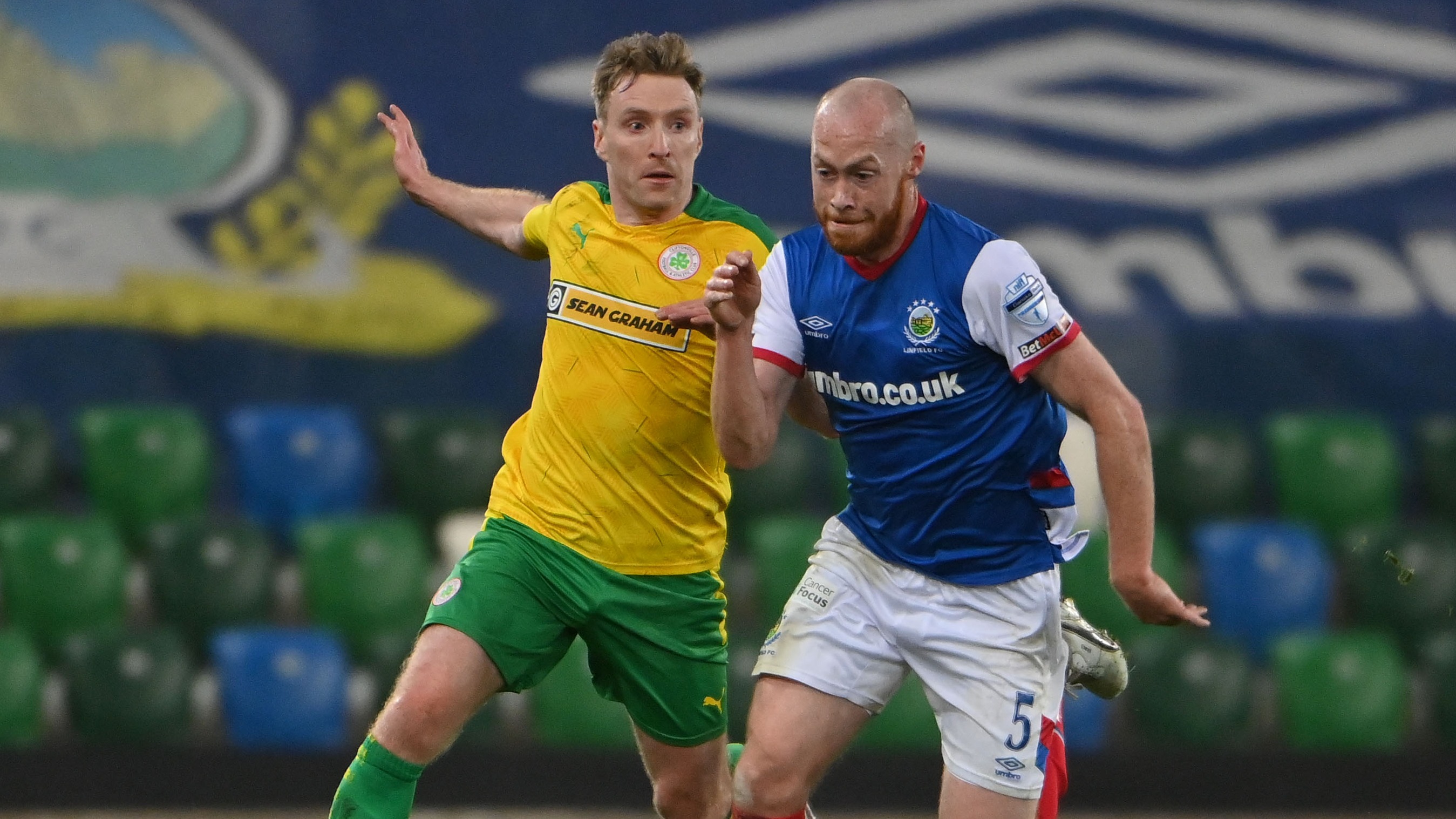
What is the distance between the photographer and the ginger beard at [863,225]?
3.76 metres

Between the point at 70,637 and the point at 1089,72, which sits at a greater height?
the point at 1089,72

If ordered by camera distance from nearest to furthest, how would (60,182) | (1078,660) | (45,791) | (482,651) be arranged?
(482,651) < (1078,660) < (45,791) < (60,182)

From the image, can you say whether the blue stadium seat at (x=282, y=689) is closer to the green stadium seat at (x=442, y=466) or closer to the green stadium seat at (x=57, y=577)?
the green stadium seat at (x=57, y=577)

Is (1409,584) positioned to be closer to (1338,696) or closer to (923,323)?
(1338,696)

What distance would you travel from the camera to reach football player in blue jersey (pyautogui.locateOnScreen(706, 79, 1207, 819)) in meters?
3.72

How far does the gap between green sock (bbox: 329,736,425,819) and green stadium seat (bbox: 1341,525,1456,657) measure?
4494 millimetres

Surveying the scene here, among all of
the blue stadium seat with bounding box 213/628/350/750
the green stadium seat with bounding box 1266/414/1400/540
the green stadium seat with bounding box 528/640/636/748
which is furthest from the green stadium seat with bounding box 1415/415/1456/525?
the blue stadium seat with bounding box 213/628/350/750

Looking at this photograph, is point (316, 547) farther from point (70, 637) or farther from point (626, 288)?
point (626, 288)

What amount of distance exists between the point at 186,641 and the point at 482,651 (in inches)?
125

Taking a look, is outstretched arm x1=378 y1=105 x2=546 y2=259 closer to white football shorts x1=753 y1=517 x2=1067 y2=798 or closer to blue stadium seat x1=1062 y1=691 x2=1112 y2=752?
white football shorts x1=753 y1=517 x2=1067 y2=798

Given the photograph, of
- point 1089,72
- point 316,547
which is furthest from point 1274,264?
point 316,547

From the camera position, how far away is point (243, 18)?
301 inches

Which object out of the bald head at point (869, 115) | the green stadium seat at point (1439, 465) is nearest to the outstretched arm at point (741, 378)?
the bald head at point (869, 115)

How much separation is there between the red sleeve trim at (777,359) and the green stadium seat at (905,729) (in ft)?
9.85
